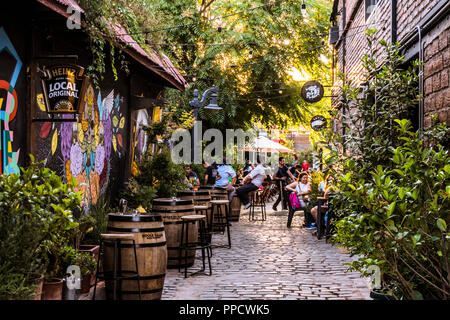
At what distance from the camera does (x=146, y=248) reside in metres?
6.10

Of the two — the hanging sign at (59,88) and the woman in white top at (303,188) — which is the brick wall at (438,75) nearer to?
the hanging sign at (59,88)

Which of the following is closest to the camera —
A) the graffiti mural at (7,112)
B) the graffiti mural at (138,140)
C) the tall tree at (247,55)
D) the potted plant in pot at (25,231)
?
the potted plant in pot at (25,231)

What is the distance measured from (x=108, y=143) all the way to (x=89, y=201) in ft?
5.17

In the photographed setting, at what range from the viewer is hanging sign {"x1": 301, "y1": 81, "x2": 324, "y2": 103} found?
15.1 m

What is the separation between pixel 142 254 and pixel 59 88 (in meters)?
2.13

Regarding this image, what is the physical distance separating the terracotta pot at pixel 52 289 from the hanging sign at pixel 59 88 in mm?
1976

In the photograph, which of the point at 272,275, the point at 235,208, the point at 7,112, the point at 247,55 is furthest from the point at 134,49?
the point at 247,55

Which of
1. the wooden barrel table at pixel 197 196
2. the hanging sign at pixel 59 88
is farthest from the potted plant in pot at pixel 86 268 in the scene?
the wooden barrel table at pixel 197 196

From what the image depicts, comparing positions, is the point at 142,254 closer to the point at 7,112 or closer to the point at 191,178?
the point at 7,112

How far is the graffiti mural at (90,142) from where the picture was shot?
7332 millimetres

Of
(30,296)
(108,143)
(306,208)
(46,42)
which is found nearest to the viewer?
(30,296)

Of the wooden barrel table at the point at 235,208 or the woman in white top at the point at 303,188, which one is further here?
the wooden barrel table at the point at 235,208
